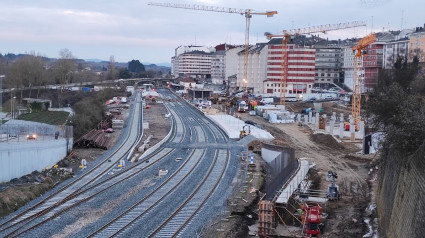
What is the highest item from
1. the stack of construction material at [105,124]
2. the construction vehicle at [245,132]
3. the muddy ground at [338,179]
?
the stack of construction material at [105,124]

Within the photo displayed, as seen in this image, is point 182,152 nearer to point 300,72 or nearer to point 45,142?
point 45,142

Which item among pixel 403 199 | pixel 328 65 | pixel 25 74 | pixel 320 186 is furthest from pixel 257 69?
pixel 403 199

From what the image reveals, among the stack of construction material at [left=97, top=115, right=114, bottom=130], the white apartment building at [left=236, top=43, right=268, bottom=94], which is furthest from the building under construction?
the white apartment building at [left=236, top=43, right=268, bottom=94]

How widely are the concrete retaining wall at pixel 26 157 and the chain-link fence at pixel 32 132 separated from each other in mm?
911

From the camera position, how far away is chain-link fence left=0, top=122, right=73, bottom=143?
1889cm

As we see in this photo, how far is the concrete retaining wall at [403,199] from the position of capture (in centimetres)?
816

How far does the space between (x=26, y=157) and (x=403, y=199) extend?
1316 cm

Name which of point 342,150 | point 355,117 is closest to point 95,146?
point 342,150

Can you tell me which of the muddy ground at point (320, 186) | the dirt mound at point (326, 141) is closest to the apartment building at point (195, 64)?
the muddy ground at point (320, 186)

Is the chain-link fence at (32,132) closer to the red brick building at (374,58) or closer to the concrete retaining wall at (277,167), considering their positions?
the concrete retaining wall at (277,167)

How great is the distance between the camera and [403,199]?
9703 millimetres

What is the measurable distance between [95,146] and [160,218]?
1245cm

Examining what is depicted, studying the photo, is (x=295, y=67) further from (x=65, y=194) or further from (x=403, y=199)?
(x=403, y=199)

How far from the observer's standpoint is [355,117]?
38.6 meters
